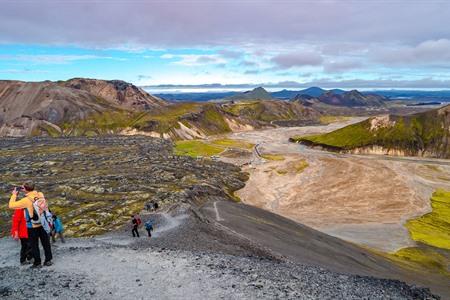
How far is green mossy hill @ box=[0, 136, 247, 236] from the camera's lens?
65.4 m

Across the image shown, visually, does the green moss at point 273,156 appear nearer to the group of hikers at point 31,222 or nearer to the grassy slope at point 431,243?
the grassy slope at point 431,243

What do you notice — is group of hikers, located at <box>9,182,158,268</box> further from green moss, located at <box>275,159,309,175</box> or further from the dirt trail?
green moss, located at <box>275,159,309,175</box>

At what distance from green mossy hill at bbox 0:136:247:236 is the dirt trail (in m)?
12.6

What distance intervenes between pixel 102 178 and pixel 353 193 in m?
66.1

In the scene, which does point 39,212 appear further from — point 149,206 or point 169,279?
point 149,206

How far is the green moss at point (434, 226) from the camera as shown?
74125 millimetres

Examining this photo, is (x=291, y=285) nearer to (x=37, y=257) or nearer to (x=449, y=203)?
(x=37, y=257)

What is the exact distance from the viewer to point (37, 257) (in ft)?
73.4

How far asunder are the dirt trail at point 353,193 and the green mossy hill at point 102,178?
41.4 ft

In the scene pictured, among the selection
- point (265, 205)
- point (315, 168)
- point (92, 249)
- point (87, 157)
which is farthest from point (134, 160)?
point (92, 249)

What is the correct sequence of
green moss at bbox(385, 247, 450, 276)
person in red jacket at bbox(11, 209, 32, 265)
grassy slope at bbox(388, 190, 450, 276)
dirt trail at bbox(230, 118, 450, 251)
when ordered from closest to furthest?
person in red jacket at bbox(11, 209, 32, 265), green moss at bbox(385, 247, 450, 276), grassy slope at bbox(388, 190, 450, 276), dirt trail at bbox(230, 118, 450, 251)

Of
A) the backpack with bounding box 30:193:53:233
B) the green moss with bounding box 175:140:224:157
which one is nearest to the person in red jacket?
the backpack with bounding box 30:193:53:233

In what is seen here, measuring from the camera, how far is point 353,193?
114 meters

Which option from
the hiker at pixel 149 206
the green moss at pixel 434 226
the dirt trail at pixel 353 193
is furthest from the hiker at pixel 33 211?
the green moss at pixel 434 226
